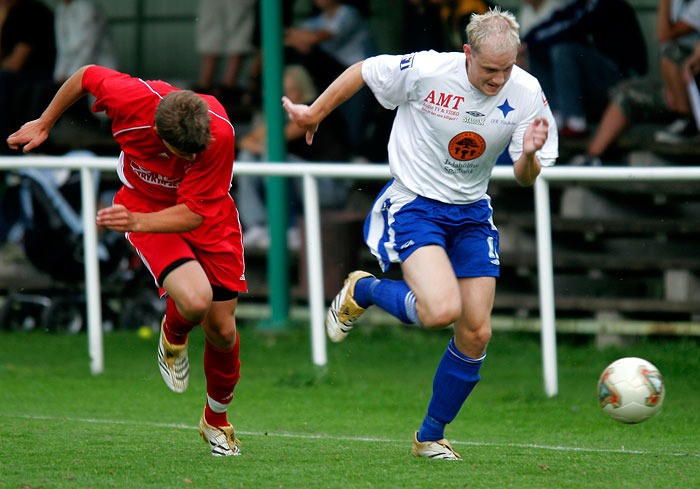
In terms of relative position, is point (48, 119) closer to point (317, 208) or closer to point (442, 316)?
point (442, 316)

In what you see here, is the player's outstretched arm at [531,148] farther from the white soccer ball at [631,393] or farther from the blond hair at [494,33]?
the white soccer ball at [631,393]

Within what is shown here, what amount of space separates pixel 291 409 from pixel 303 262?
2641mm

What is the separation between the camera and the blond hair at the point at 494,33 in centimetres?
489

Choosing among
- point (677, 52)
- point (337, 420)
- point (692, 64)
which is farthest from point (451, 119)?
point (677, 52)

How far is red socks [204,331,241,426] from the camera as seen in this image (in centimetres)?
542

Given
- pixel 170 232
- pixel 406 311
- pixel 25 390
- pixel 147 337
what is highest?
pixel 170 232

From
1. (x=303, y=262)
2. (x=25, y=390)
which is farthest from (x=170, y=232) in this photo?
(x=303, y=262)

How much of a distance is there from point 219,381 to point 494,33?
2105 millimetres

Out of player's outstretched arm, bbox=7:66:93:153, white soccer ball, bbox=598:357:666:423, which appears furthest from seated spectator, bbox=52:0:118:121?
white soccer ball, bbox=598:357:666:423

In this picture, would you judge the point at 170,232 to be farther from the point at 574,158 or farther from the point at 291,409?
the point at 574,158

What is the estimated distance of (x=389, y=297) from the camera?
543cm

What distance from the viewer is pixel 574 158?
9.74 meters

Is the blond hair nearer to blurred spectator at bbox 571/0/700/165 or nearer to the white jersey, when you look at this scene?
the white jersey

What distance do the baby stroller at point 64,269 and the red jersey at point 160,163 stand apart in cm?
443
